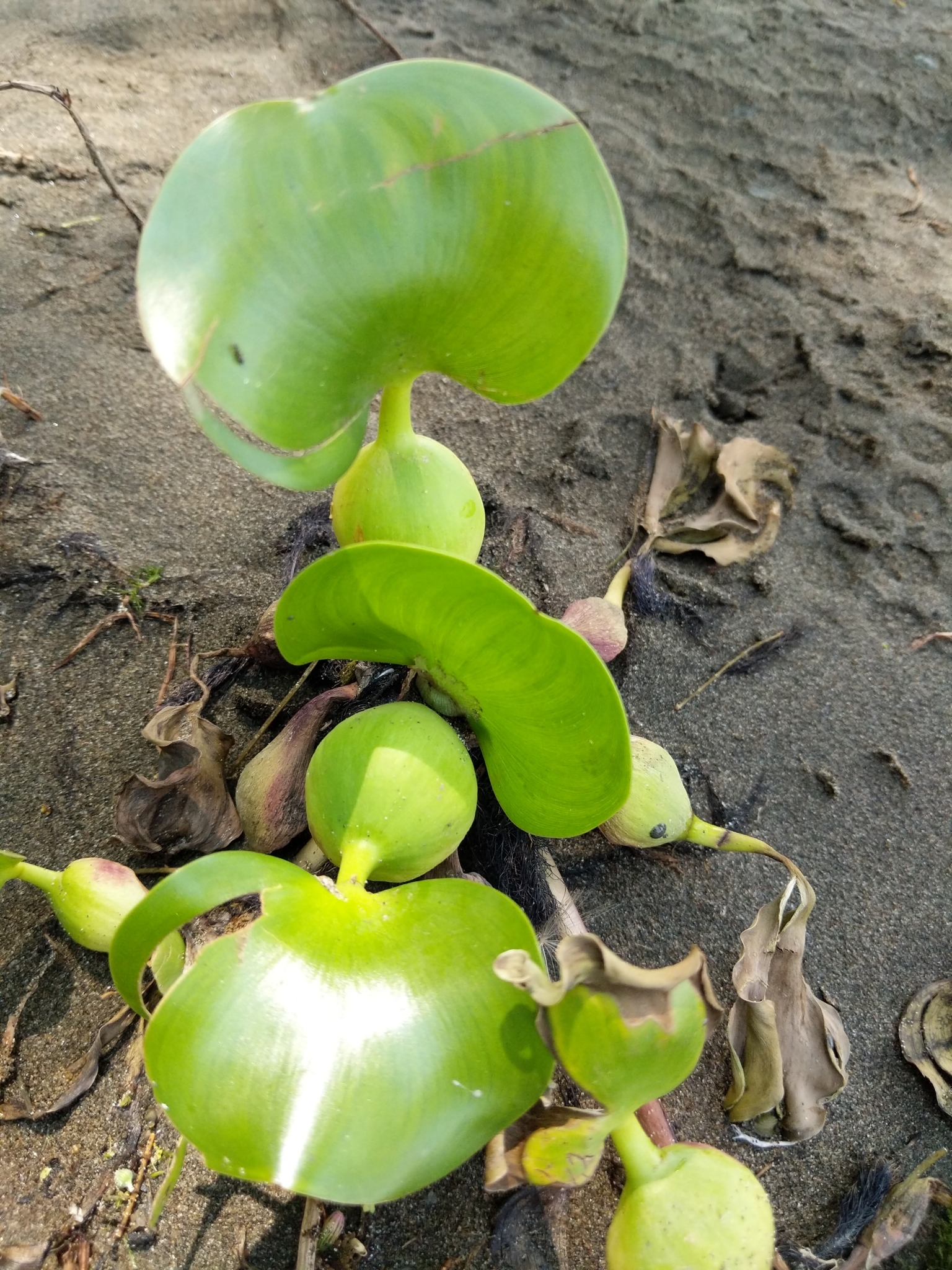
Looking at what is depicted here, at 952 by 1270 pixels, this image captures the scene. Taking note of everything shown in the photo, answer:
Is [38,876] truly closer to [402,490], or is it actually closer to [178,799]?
[178,799]

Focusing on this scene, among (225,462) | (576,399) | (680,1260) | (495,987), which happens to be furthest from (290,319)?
(576,399)

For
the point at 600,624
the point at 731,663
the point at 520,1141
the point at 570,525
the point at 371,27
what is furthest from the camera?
the point at 371,27

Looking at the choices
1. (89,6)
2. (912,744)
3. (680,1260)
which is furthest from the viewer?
(89,6)

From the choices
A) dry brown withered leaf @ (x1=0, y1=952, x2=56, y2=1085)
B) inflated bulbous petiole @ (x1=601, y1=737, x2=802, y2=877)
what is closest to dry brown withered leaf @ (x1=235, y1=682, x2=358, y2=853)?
dry brown withered leaf @ (x1=0, y1=952, x2=56, y2=1085)

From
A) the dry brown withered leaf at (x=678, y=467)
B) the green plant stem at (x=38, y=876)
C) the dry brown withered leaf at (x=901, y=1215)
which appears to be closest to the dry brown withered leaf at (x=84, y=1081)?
the green plant stem at (x=38, y=876)

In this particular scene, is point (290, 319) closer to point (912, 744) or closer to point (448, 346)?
point (448, 346)

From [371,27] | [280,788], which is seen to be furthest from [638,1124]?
[371,27]
